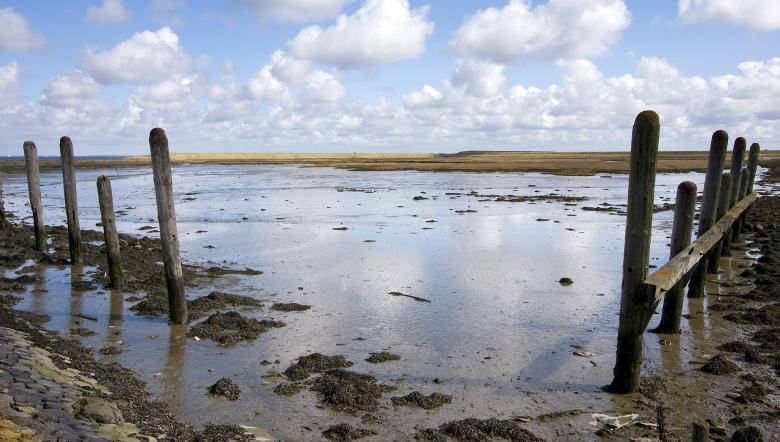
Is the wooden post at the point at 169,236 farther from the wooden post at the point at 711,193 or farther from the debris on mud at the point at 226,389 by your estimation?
the wooden post at the point at 711,193

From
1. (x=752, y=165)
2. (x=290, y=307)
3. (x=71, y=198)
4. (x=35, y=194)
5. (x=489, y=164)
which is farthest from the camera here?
(x=489, y=164)

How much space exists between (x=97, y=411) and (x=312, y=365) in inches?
102

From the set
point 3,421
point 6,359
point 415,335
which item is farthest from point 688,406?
point 6,359

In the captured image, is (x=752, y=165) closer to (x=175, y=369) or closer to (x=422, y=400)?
(x=422, y=400)

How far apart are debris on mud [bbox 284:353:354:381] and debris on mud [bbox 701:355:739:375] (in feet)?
14.4

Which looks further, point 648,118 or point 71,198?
point 71,198

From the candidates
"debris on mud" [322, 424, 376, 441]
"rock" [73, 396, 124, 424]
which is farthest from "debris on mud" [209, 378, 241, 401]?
"debris on mud" [322, 424, 376, 441]

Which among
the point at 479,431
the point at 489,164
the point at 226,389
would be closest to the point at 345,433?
the point at 479,431

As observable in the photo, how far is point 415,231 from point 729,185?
9520 mm

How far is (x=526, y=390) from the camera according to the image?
6805 millimetres

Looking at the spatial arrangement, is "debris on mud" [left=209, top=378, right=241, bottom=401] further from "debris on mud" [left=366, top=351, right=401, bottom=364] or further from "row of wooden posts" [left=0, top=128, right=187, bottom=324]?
"row of wooden posts" [left=0, top=128, right=187, bottom=324]

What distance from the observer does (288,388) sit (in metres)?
6.75

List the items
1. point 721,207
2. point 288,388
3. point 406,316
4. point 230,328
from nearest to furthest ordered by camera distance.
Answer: point 288,388 < point 230,328 < point 406,316 < point 721,207

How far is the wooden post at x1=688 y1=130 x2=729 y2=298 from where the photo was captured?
34.1 ft
